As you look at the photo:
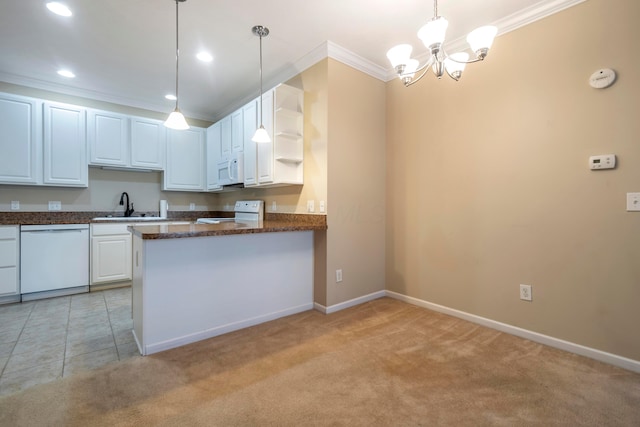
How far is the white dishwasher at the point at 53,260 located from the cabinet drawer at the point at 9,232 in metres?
0.05

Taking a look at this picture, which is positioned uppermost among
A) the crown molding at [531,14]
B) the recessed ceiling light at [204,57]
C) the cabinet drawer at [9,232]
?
the recessed ceiling light at [204,57]

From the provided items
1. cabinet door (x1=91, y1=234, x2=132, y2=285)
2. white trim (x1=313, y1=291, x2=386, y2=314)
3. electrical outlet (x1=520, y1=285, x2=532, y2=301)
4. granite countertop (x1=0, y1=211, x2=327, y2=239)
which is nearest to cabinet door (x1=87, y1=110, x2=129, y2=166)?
granite countertop (x1=0, y1=211, x2=327, y2=239)

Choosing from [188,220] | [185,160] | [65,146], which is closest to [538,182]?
[185,160]

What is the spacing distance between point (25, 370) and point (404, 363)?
2554 mm

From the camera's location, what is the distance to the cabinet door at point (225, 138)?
4.13 m

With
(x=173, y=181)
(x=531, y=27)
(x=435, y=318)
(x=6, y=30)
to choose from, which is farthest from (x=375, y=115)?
(x=6, y=30)

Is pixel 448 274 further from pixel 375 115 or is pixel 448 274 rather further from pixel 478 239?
pixel 375 115

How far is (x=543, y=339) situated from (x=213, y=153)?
4.60 m

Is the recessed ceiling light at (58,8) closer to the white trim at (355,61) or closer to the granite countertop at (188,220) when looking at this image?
the granite countertop at (188,220)

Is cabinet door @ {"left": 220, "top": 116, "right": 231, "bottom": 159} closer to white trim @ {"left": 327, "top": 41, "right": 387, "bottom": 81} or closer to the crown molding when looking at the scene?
white trim @ {"left": 327, "top": 41, "right": 387, "bottom": 81}

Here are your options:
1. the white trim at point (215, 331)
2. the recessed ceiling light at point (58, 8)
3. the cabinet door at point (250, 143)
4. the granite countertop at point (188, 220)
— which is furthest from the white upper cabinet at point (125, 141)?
the white trim at point (215, 331)

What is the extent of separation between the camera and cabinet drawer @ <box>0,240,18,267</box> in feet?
10.6

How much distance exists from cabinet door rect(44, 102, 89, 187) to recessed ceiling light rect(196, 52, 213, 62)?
1993 millimetres

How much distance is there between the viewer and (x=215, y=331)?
8.02 feet
